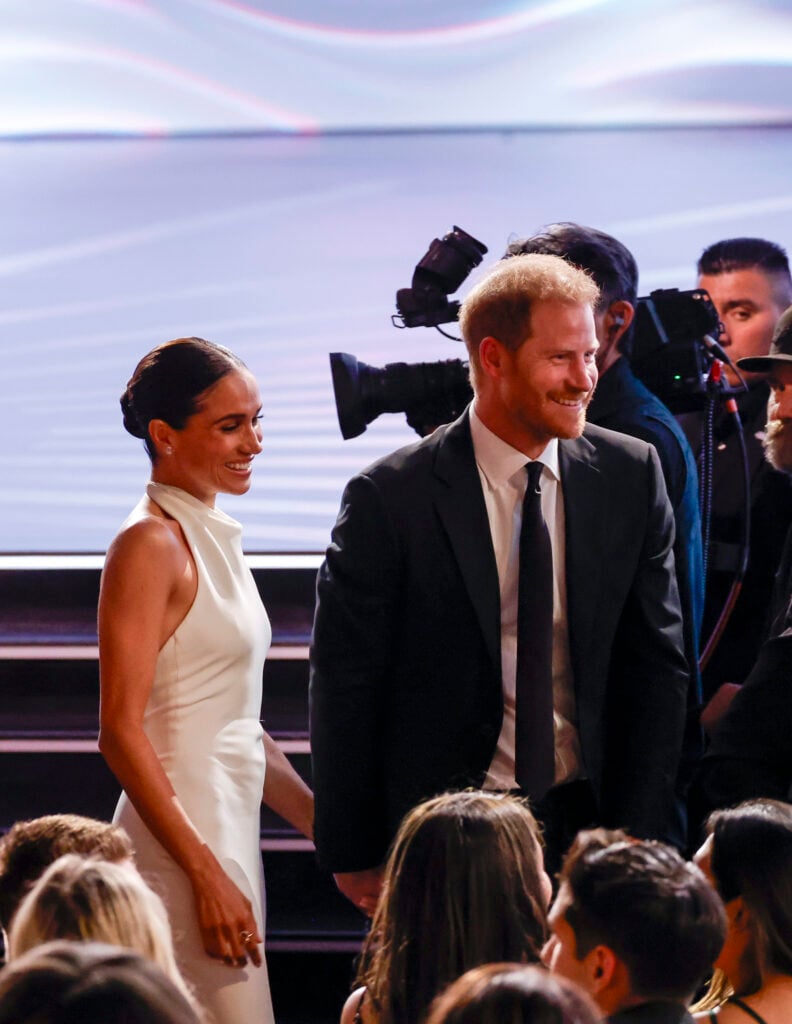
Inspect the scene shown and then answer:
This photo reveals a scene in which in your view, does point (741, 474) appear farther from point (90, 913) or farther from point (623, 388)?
point (90, 913)

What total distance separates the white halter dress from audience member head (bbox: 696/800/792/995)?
2.23ft

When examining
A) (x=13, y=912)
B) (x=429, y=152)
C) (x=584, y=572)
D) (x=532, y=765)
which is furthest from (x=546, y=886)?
(x=429, y=152)

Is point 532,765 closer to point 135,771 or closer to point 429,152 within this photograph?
point 135,771

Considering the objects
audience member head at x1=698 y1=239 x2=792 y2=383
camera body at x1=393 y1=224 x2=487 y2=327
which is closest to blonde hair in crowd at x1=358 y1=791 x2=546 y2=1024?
camera body at x1=393 y1=224 x2=487 y2=327

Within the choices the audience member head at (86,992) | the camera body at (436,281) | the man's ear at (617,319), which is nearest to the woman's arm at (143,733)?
the camera body at (436,281)

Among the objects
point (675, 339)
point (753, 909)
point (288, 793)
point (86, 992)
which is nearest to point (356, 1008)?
point (753, 909)

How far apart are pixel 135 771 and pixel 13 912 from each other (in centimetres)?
26

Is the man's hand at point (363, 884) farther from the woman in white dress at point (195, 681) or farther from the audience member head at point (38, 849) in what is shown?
the audience member head at point (38, 849)

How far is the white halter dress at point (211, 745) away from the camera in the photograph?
77.8 inches

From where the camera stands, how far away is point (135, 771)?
6.30 feet

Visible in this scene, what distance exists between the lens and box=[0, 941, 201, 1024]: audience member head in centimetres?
92

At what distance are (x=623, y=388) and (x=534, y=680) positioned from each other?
65cm

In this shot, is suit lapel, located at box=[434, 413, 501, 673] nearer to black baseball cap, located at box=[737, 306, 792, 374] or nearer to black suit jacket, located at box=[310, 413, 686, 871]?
black suit jacket, located at box=[310, 413, 686, 871]

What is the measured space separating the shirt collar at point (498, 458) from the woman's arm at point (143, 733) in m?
0.48
